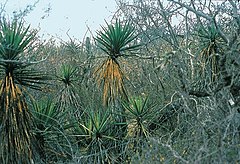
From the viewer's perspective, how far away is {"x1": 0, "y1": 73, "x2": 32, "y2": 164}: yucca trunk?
22.1ft

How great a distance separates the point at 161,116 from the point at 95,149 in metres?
1.41

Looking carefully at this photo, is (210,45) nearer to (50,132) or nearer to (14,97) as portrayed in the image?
(50,132)

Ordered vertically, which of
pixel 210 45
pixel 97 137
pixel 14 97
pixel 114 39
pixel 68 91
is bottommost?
pixel 97 137

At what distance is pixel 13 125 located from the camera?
22.1 feet

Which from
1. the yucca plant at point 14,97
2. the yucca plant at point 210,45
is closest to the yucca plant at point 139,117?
the yucca plant at point 210,45

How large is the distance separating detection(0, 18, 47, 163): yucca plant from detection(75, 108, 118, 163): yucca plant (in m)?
1.08

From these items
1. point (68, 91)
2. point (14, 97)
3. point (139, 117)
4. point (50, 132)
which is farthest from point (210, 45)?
point (14, 97)

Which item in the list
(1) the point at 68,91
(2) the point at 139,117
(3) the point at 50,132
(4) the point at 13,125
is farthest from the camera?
(1) the point at 68,91

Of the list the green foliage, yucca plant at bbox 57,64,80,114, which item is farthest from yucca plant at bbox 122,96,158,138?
yucca plant at bbox 57,64,80,114

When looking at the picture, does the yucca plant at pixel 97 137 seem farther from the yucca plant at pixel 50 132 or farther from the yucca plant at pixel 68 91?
the yucca plant at pixel 68 91

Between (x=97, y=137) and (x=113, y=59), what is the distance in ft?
5.07

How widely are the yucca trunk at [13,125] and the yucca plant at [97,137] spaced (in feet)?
3.64

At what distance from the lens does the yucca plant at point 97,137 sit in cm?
752

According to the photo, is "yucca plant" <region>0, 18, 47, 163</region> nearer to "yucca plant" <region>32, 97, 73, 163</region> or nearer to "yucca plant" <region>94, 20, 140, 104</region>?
"yucca plant" <region>32, 97, 73, 163</region>
